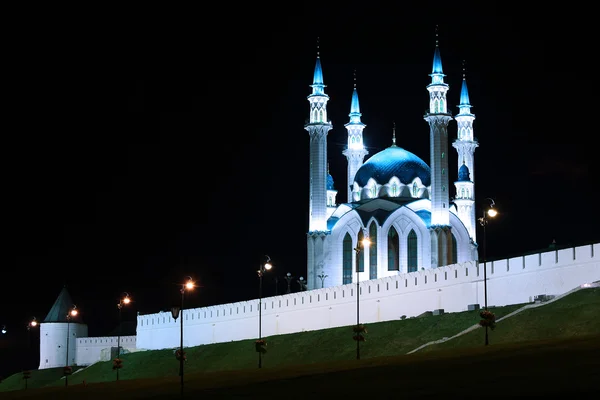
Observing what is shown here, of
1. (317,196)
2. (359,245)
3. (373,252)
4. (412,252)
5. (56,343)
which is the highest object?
(317,196)

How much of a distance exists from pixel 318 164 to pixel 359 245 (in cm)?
1588

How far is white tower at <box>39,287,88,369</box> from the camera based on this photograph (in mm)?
102438

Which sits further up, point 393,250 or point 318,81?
point 318,81

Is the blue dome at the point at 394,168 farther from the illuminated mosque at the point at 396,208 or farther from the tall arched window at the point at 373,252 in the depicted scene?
the tall arched window at the point at 373,252

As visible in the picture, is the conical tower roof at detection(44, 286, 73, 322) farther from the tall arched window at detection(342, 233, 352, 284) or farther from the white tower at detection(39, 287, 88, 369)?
the tall arched window at detection(342, 233, 352, 284)

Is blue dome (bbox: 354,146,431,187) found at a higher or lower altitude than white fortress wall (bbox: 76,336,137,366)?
higher

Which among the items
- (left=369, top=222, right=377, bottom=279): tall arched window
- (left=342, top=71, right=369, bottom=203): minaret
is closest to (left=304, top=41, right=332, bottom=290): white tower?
(left=369, top=222, right=377, bottom=279): tall arched window

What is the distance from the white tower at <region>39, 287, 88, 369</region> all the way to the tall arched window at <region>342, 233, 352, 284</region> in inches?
1012

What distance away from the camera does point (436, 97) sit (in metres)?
85.6

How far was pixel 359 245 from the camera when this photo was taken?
74.5m

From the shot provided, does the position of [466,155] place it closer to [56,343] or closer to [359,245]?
[359,245]

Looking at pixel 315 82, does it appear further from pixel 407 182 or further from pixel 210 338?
pixel 210 338

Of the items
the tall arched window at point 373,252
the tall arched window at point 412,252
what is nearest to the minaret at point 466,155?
the tall arched window at point 412,252

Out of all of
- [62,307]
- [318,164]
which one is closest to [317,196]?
[318,164]
